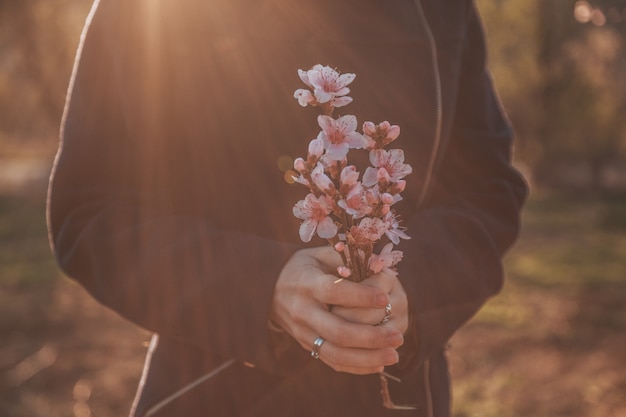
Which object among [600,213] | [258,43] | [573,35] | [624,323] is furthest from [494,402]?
Answer: [573,35]

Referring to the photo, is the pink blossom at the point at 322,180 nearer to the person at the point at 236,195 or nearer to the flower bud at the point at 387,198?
the flower bud at the point at 387,198

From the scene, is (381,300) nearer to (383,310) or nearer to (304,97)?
(383,310)

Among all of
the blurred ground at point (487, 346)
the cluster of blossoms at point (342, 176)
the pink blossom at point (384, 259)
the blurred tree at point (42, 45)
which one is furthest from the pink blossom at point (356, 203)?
the blurred tree at point (42, 45)

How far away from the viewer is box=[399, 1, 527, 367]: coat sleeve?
1660 millimetres

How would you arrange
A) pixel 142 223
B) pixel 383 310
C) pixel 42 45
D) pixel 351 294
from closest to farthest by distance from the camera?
pixel 351 294, pixel 383 310, pixel 142 223, pixel 42 45

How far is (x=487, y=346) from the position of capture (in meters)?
8.52

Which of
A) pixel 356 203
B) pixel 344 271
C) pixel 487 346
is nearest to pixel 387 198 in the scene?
pixel 356 203

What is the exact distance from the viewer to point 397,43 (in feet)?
5.95

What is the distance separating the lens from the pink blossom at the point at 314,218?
4.07 ft

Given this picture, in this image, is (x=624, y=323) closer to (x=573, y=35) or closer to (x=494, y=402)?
(x=494, y=402)

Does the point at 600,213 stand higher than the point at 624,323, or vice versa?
the point at 624,323

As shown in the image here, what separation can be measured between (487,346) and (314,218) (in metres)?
7.70

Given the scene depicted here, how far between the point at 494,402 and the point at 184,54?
5.97 meters

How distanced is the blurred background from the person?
496mm
